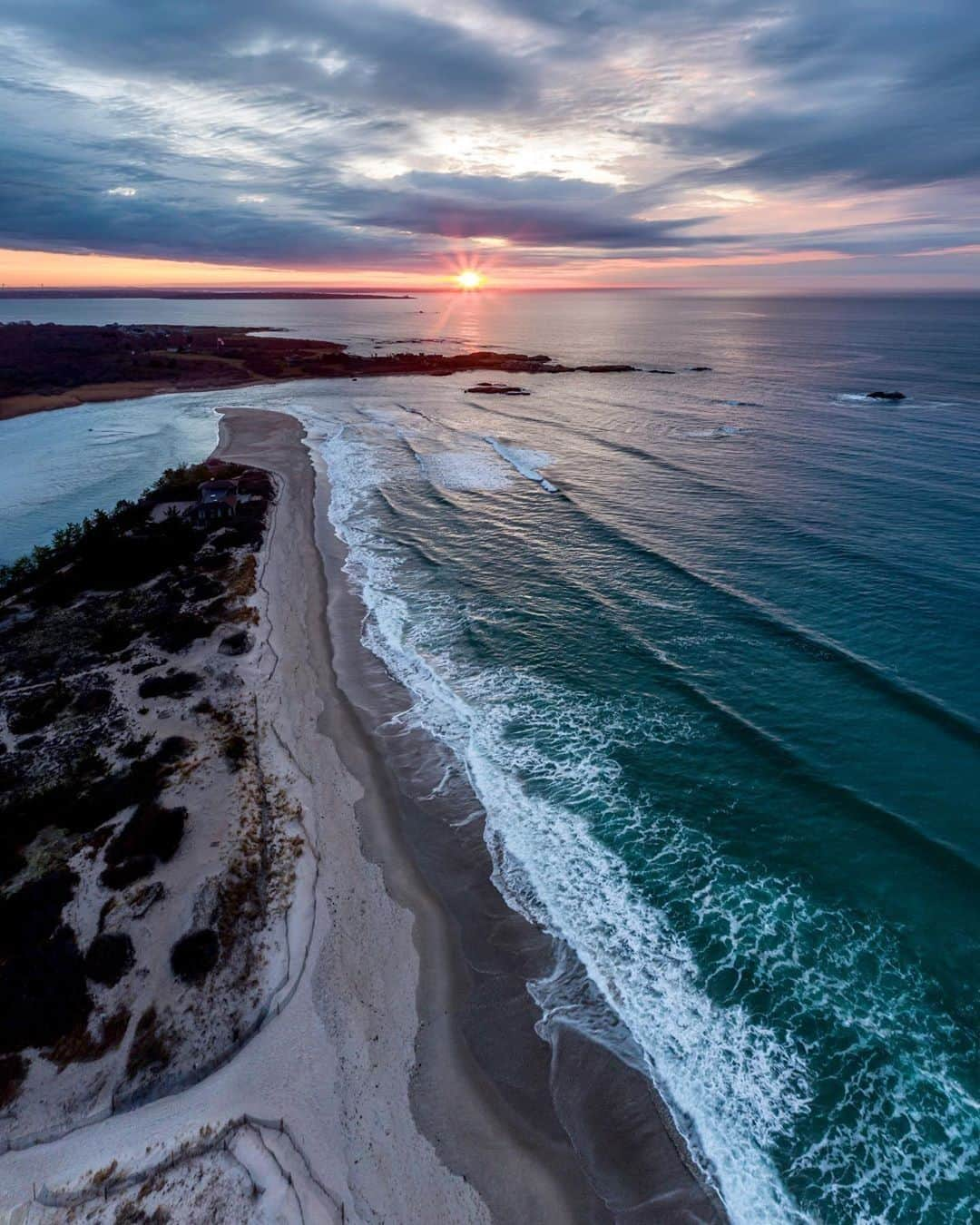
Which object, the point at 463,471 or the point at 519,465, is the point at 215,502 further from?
the point at 519,465

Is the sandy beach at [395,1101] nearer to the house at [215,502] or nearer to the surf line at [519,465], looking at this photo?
the house at [215,502]

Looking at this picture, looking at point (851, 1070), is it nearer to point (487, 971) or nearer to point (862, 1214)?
point (862, 1214)

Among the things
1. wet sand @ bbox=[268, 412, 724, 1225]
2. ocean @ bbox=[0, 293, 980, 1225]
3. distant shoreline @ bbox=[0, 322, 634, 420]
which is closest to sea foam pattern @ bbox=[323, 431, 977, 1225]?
ocean @ bbox=[0, 293, 980, 1225]

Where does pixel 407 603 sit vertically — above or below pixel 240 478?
below

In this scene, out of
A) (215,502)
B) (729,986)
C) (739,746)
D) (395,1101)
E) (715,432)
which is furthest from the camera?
(715,432)

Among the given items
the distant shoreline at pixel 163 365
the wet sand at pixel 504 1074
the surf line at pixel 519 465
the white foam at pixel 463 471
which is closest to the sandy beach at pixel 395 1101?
the wet sand at pixel 504 1074

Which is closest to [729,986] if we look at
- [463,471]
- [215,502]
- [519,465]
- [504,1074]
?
[504,1074]

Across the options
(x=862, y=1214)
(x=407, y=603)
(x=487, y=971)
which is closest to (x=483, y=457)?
(x=407, y=603)

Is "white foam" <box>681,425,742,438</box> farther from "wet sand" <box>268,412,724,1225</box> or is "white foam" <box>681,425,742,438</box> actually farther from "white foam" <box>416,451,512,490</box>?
"wet sand" <box>268,412,724,1225</box>
